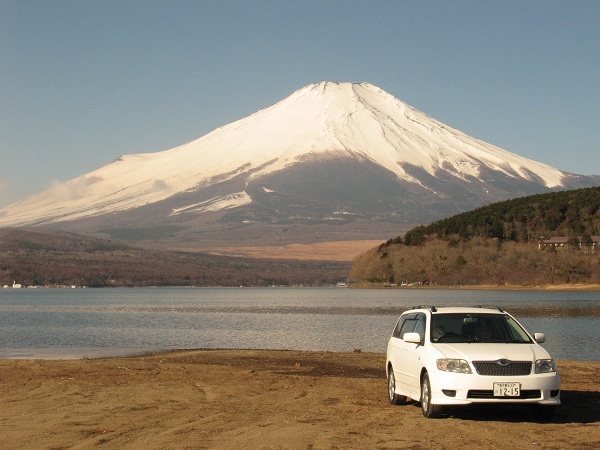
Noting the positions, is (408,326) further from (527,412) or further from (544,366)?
(544,366)

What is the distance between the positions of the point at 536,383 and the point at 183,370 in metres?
9.84

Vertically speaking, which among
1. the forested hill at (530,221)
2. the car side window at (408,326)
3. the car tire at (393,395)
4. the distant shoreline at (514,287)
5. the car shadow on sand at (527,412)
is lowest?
the distant shoreline at (514,287)

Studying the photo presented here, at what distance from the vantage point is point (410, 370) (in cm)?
1463

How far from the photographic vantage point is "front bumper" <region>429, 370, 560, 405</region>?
43.0 feet

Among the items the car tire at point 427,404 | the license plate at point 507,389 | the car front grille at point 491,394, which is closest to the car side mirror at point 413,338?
the car tire at point 427,404

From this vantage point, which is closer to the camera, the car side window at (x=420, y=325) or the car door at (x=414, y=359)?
the car door at (x=414, y=359)

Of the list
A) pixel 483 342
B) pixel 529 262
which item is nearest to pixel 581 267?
pixel 529 262

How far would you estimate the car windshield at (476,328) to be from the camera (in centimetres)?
1441

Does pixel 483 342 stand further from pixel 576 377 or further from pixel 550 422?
pixel 576 377

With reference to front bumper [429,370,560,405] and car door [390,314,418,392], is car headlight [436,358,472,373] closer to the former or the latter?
front bumper [429,370,560,405]

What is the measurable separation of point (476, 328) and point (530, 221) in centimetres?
11820

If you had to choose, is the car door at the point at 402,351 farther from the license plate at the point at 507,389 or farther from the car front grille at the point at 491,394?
the license plate at the point at 507,389

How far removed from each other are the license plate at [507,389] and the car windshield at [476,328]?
131cm

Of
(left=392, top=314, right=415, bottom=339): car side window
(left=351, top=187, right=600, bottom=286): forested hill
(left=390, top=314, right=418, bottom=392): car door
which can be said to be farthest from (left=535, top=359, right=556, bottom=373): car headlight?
(left=351, top=187, right=600, bottom=286): forested hill
